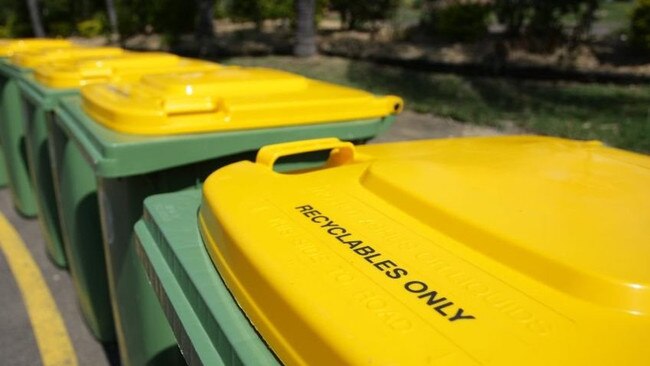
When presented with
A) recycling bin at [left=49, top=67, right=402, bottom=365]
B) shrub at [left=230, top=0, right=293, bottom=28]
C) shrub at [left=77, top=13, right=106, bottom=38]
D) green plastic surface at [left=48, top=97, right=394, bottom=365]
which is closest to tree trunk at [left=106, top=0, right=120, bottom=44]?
shrub at [left=77, top=13, right=106, bottom=38]

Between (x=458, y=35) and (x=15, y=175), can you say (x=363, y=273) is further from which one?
(x=458, y=35)

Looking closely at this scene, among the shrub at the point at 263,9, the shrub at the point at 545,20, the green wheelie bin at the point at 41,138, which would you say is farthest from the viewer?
the shrub at the point at 263,9

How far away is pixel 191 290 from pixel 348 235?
16.6 inches

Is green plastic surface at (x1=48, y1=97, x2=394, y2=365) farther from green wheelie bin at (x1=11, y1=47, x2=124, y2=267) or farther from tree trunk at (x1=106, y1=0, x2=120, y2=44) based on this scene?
tree trunk at (x1=106, y1=0, x2=120, y2=44)

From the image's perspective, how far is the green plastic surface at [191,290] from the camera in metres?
1.23

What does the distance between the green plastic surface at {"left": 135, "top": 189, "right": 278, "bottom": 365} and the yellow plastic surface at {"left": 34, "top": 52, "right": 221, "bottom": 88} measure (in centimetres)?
163

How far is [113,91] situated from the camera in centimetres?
272

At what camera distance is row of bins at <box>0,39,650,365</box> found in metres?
1.03

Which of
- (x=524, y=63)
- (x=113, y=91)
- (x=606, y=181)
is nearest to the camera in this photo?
(x=606, y=181)

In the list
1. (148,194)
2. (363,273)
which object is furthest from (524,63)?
(363,273)

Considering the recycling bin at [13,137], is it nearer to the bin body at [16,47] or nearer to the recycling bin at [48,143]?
the bin body at [16,47]

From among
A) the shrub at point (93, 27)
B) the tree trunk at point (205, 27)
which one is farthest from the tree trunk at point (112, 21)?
the tree trunk at point (205, 27)

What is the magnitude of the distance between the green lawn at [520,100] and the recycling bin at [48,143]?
495 cm

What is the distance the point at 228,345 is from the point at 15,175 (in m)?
4.51
